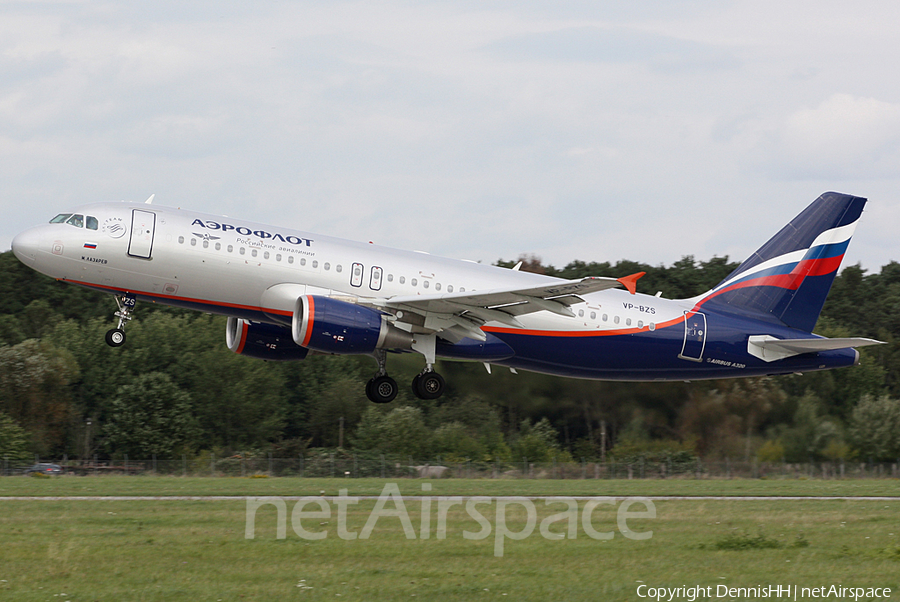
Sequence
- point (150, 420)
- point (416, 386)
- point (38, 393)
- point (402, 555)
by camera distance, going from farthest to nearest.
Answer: point (38, 393)
point (150, 420)
point (416, 386)
point (402, 555)

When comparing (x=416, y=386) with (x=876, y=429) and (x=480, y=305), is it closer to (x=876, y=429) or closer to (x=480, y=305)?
(x=480, y=305)

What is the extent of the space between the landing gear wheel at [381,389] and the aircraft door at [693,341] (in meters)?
8.80

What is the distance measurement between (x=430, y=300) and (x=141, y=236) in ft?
25.1

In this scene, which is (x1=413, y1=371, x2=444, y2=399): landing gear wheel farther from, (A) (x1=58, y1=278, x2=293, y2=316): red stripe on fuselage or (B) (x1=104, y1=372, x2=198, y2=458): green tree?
(B) (x1=104, y1=372, x2=198, y2=458): green tree

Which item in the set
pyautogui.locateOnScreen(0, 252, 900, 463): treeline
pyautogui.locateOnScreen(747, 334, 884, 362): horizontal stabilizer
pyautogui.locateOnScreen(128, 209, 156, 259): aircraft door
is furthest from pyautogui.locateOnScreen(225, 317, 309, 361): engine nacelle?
pyautogui.locateOnScreen(747, 334, 884, 362): horizontal stabilizer

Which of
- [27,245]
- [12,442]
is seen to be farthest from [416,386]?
[12,442]

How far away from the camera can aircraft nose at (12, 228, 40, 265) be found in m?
27.7

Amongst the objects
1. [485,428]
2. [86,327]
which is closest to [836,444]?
[485,428]

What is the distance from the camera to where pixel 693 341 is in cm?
3222

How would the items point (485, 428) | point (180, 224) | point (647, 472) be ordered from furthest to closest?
point (485, 428), point (647, 472), point (180, 224)

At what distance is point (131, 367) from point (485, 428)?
1394 inches

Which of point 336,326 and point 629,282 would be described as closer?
point 629,282

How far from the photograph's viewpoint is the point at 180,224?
91.8 ft

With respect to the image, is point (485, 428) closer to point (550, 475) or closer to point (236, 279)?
point (550, 475)
